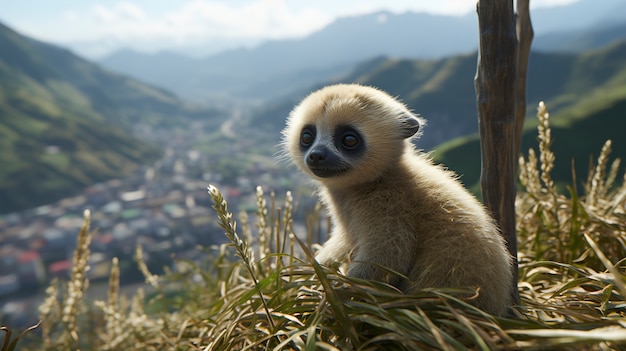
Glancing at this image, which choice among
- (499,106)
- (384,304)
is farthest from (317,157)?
(384,304)

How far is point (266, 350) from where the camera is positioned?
7.31 feet

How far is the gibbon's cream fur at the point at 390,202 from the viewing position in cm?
260

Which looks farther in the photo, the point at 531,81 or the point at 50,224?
the point at 531,81

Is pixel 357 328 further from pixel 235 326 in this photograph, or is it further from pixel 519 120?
pixel 519 120

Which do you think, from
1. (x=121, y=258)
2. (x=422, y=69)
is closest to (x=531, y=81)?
(x=422, y=69)

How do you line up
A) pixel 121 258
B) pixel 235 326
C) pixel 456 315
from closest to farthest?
pixel 456 315 < pixel 235 326 < pixel 121 258

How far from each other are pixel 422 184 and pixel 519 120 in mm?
1031

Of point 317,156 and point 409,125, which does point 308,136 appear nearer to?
point 317,156

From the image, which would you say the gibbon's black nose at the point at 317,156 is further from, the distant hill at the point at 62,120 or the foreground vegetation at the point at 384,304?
the distant hill at the point at 62,120

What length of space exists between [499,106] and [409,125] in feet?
3.37

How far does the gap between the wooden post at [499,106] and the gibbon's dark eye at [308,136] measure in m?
1.51

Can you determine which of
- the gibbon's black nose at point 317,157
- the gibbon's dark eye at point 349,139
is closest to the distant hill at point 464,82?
the gibbon's dark eye at point 349,139

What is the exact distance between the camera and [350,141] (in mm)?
3730

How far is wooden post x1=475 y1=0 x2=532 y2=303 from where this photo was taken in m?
2.81
